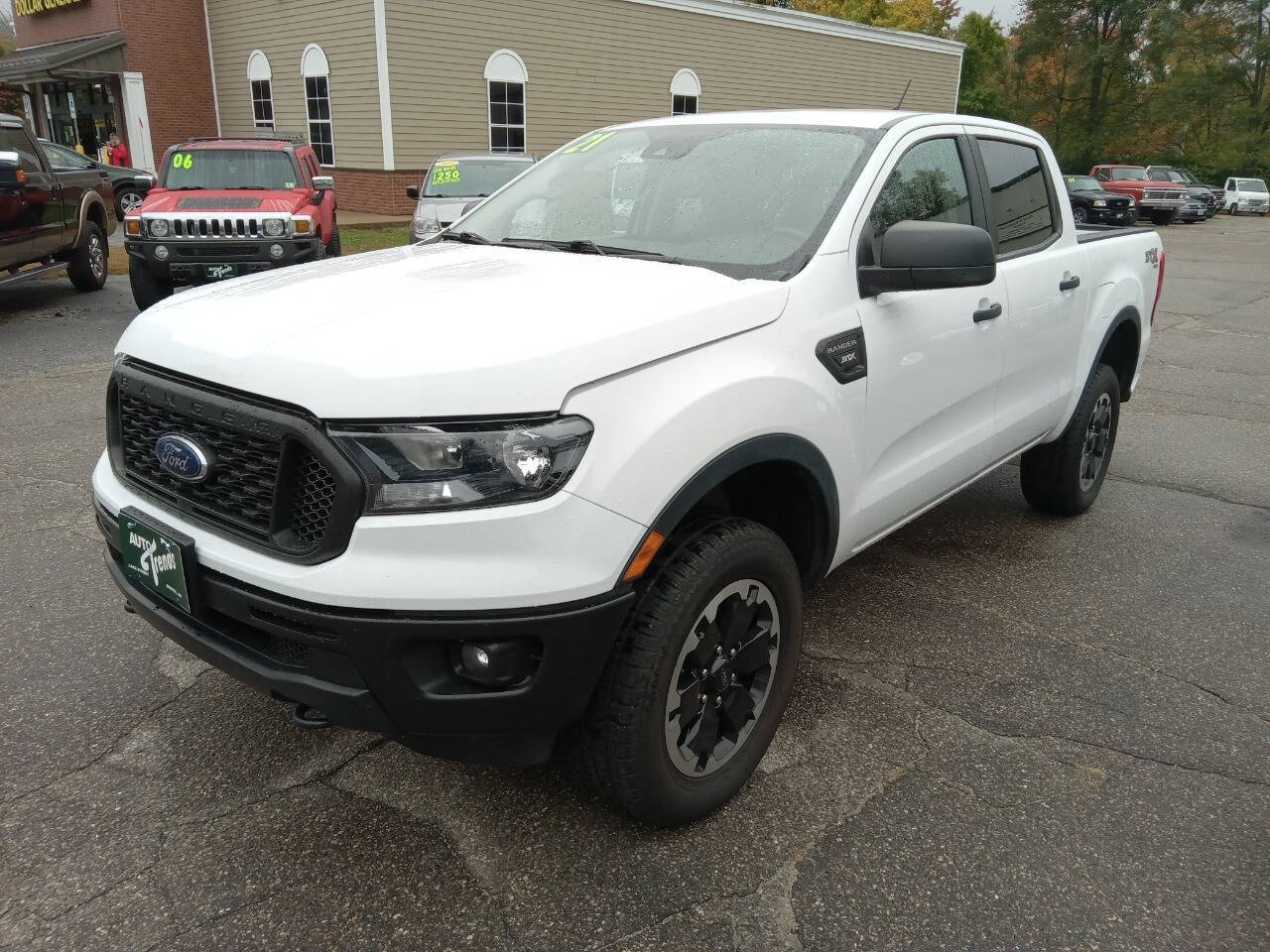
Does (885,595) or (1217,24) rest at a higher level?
(1217,24)

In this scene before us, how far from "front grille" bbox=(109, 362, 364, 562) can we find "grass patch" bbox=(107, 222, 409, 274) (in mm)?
11482

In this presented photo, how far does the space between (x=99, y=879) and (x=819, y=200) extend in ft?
8.77

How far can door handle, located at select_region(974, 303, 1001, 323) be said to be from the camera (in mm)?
3432

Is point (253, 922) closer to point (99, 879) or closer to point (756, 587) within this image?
point (99, 879)

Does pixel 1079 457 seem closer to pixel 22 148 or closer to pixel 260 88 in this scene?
pixel 22 148

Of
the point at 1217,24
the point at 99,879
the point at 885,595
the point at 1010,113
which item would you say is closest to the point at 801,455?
the point at 885,595

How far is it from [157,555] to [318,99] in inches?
817

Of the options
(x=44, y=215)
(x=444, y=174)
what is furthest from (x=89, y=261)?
(x=444, y=174)

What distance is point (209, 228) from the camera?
374 inches

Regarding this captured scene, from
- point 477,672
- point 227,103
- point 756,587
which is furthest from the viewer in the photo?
point 227,103

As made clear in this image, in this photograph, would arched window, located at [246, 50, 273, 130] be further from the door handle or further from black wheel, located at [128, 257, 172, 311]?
the door handle

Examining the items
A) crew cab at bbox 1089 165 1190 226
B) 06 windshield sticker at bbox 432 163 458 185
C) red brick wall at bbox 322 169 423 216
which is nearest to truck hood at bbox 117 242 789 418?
06 windshield sticker at bbox 432 163 458 185

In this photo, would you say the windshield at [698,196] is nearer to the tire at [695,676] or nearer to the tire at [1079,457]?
the tire at [695,676]

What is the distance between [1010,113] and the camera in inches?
1847
